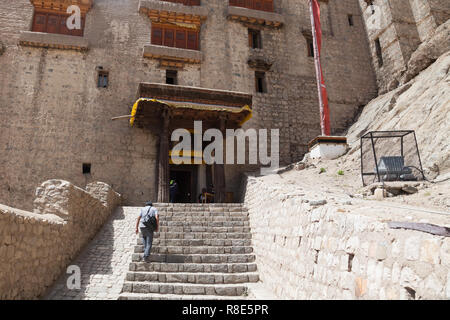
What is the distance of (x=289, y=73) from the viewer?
52.1 ft

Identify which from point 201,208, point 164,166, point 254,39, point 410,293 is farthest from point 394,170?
point 254,39

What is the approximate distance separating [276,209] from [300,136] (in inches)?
385

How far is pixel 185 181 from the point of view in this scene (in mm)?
14125

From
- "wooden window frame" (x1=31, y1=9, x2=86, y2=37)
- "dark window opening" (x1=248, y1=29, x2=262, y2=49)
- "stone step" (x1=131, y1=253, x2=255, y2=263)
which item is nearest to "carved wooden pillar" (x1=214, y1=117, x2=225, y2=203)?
"stone step" (x1=131, y1=253, x2=255, y2=263)

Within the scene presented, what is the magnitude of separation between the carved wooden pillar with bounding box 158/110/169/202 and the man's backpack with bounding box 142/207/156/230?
405 cm

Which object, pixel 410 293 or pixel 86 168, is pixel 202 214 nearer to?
pixel 86 168

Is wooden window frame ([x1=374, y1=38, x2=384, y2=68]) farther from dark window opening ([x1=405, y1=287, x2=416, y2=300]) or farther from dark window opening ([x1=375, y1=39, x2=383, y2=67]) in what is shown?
dark window opening ([x1=405, y1=287, x2=416, y2=300])

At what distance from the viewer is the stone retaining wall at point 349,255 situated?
205cm

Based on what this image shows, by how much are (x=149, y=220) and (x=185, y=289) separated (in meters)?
1.75

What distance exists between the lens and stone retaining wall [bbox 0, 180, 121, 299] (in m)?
4.00

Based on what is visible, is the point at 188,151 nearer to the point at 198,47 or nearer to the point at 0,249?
the point at 198,47

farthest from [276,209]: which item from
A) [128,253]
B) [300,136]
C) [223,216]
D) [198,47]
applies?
[198,47]

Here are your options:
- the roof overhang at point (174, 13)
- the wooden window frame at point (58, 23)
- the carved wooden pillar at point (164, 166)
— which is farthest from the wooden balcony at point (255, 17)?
the carved wooden pillar at point (164, 166)

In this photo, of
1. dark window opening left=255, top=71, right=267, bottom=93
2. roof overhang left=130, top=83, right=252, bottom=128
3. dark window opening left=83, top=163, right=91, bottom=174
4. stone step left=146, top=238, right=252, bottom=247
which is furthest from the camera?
dark window opening left=255, top=71, right=267, bottom=93
